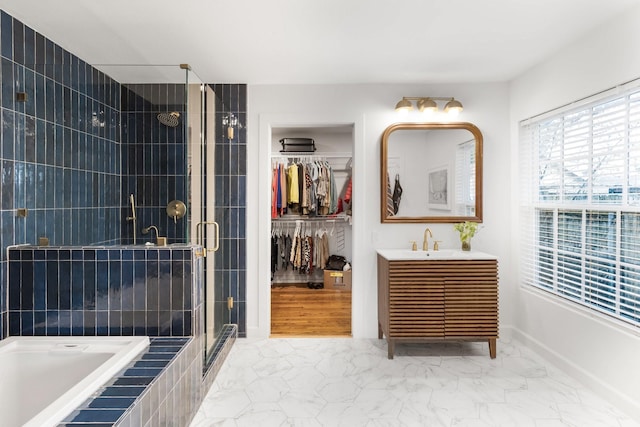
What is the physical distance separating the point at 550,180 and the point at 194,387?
9.74ft

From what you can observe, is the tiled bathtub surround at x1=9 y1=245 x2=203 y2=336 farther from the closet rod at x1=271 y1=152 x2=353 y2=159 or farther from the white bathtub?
the closet rod at x1=271 y1=152 x2=353 y2=159

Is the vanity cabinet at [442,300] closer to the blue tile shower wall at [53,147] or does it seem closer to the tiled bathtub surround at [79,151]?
the tiled bathtub surround at [79,151]

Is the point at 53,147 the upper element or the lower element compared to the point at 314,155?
lower

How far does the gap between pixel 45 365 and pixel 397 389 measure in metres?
2.04

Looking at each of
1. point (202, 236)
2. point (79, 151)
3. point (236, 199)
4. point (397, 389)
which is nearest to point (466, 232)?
point (397, 389)

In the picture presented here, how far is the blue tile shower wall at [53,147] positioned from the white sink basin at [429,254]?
81.3 inches

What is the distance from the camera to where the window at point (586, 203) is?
2365 millimetres

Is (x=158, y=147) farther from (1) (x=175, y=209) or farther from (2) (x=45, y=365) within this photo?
(2) (x=45, y=365)

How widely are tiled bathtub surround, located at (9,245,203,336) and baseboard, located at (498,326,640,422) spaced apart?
2535mm

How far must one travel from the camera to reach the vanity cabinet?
3.12 m

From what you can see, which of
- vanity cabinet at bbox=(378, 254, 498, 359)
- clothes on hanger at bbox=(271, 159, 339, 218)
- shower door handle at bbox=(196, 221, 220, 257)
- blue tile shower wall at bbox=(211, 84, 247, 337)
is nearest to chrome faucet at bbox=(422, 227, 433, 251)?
vanity cabinet at bbox=(378, 254, 498, 359)

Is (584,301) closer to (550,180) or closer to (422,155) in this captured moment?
(550,180)

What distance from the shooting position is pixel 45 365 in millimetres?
2020

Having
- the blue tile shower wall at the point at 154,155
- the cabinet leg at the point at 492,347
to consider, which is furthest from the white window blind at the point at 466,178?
the blue tile shower wall at the point at 154,155
